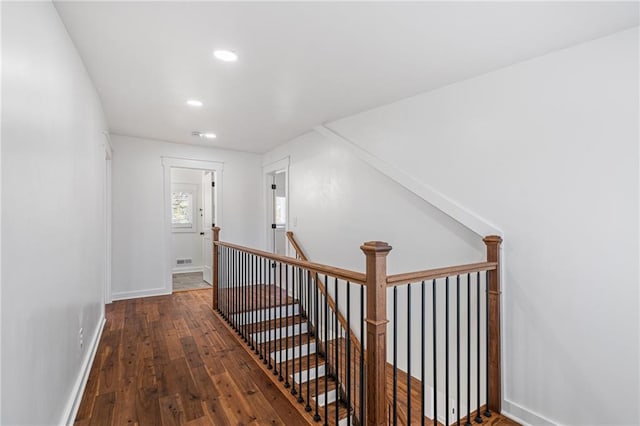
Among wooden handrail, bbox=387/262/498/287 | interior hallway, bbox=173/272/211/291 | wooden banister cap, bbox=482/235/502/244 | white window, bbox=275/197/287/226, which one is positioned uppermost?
white window, bbox=275/197/287/226

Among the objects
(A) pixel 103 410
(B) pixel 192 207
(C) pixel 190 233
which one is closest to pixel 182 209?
(B) pixel 192 207

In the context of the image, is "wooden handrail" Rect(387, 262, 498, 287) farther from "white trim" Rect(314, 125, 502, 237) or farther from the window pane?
the window pane

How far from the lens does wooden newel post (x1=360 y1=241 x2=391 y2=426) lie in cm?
153

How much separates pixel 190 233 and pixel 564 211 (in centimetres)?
698

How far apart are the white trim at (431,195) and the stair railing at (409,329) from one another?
6.1 inches

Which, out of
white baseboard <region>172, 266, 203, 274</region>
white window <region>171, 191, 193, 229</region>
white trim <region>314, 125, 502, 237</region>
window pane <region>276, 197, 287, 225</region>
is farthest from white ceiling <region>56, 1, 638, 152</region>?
white baseboard <region>172, 266, 203, 274</region>

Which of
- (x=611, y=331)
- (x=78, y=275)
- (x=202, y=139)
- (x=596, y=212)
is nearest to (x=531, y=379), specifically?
(x=611, y=331)

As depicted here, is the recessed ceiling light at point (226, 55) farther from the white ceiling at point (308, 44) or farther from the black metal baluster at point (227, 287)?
the black metal baluster at point (227, 287)

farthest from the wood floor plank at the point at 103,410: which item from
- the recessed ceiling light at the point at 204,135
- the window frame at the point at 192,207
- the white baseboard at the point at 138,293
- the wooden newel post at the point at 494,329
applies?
the window frame at the point at 192,207

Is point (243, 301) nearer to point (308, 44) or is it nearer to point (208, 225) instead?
point (308, 44)

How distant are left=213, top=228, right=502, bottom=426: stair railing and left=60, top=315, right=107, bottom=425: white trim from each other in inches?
49.6

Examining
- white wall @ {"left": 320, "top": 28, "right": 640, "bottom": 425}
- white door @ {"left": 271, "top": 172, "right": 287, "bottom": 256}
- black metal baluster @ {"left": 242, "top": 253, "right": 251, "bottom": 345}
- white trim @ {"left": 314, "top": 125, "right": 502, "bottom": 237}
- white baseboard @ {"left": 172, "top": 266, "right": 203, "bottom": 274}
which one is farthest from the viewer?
white baseboard @ {"left": 172, "top": 266, "right": 203, "bottom": 274}

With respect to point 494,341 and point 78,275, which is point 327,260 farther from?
point 78,275

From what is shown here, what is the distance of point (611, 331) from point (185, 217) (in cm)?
725
